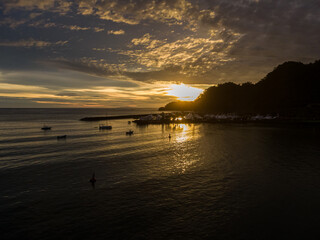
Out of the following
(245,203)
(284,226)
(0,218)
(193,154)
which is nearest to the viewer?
(284,226)

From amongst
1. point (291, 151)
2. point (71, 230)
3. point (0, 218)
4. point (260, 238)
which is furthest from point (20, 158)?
point (291, 151)

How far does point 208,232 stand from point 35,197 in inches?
613

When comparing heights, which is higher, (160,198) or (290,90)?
(290,90)

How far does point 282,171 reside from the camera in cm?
2559

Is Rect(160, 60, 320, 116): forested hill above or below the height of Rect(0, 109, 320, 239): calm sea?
above

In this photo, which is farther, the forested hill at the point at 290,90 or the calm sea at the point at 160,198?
the forested hill at the point at 290,90

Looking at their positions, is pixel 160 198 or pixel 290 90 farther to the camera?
Result: pixel 290 90

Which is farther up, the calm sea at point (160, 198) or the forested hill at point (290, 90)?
the forested hill at point (290, 90)

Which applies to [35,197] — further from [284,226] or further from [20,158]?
[284,226]

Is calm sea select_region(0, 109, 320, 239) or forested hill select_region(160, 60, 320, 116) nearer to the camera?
calm sea select_region(0, 109, 320, 239)

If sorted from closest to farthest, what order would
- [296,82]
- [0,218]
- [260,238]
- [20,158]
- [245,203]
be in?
[260,238] → [0,218] → [245,203] → [20,158] → [296,82]

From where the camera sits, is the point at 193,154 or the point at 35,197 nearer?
the point at 35,197

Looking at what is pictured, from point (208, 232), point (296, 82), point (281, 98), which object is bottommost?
point (208, 232)

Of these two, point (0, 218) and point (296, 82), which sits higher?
point (296, 82)
